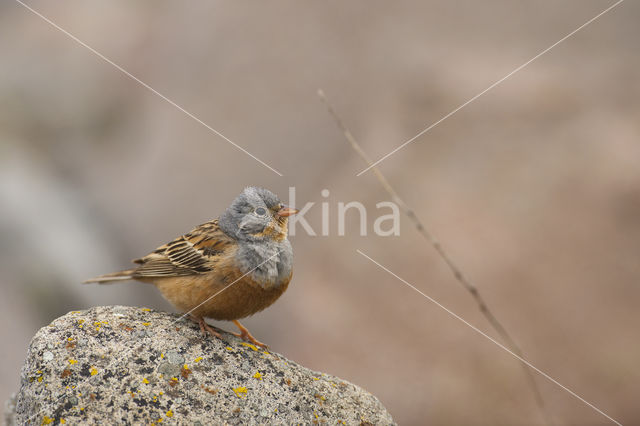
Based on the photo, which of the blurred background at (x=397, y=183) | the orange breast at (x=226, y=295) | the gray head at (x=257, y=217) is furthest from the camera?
the blurred background at (x=397, y=183)

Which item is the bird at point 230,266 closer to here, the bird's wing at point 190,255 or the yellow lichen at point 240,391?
the bird's wing at point 190,255

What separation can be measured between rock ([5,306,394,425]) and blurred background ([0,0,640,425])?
16.4ft

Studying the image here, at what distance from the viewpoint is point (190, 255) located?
6398 mm

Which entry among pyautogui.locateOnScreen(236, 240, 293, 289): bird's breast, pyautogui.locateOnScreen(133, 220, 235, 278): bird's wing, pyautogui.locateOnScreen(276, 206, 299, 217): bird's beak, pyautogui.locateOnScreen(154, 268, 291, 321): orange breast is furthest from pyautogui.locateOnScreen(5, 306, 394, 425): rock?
pyautogui.locateOnScreen(276, 206, 299, 217): bird's beak

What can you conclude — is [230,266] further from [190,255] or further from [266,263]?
[190,255]

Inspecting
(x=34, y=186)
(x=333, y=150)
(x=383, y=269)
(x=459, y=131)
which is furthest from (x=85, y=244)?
(x=459, y=131)

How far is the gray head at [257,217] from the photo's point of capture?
6.35m

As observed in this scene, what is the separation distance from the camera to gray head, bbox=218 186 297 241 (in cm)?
635

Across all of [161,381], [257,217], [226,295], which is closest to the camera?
[161,381]

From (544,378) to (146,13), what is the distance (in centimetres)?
1354

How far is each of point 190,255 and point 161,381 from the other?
1.57 m

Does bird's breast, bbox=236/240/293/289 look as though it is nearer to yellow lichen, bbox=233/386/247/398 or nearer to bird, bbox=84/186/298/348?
bird, bbox=84/186/298/348

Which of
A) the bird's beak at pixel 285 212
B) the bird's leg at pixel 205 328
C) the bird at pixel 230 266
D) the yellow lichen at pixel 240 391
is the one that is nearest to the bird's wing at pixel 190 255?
the bird at pixel 230 266

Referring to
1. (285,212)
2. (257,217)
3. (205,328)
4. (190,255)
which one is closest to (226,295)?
(205,328)
